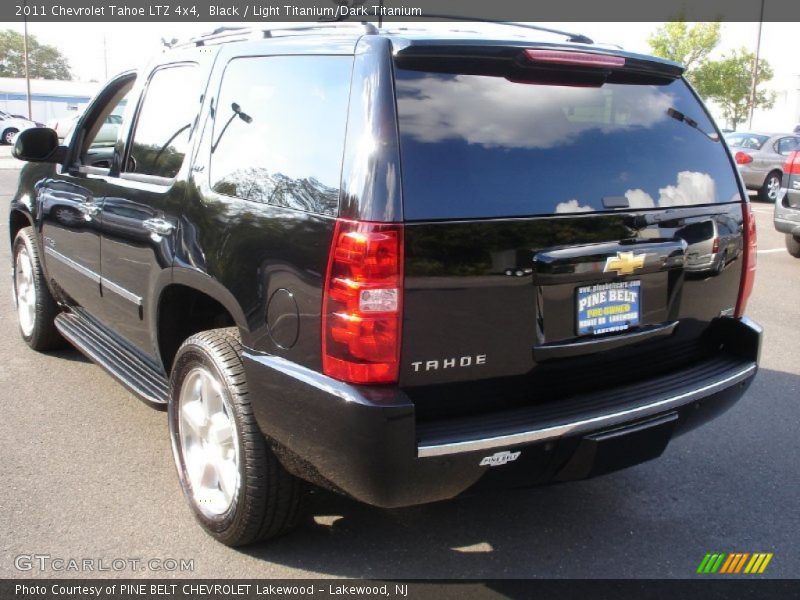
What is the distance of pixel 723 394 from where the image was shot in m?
3.17

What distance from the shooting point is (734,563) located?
312 centimetres

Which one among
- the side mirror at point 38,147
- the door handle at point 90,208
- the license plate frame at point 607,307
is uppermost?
the side mirror at point 38,147

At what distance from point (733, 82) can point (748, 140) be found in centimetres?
3488

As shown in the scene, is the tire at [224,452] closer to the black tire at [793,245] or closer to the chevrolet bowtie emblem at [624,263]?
the chevrolet bowtie emblem at [624,263]

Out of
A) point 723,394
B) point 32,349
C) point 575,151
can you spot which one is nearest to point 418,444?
point 575,151

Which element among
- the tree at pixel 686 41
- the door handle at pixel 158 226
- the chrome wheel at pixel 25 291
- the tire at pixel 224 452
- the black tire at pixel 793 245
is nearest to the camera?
the tire at pixel 224 452

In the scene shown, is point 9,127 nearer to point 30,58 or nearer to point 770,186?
point 770,186

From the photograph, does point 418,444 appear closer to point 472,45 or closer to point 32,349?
point 472,45

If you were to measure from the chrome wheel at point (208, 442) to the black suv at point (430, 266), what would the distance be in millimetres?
12

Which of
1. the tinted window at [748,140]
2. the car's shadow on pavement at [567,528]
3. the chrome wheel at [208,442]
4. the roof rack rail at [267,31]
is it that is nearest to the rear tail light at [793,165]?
the car's shadow on pavement at [567,528]

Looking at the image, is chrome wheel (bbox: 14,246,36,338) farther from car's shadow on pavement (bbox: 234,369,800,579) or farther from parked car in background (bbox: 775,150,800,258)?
parked car in background (bbox: 775,150,800,258)

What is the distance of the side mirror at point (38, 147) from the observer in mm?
4625

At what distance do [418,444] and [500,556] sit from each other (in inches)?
38.5

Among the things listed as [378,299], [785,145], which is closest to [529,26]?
[378,299]
